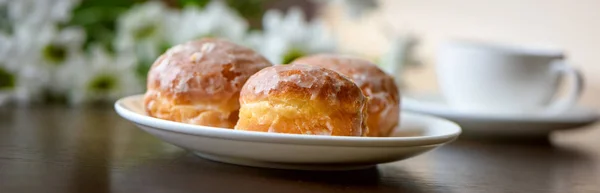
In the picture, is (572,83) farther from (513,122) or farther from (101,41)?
(101,41)

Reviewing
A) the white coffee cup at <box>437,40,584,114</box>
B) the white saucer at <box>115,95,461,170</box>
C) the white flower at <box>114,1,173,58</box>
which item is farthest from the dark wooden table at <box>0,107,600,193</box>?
the white flower at <box>114,1,173,58</box>

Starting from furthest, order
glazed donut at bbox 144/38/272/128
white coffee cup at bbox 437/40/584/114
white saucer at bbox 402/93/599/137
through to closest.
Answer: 1. white coffee cup at bbox 437/40/584/114
2. white saucer at bbox 402/93/599/137
3. glazed donut at bbox 144/38/272/128

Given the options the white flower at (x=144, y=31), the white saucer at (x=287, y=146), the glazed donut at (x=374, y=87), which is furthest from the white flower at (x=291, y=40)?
the white saucer at (x=287, y=146)

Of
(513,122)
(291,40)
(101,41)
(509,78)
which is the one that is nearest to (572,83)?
(509,78)

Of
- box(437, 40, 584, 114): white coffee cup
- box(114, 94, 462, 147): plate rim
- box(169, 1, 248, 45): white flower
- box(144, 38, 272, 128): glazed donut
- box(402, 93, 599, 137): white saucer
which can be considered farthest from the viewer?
box(169, 1, 248, 45): white flower

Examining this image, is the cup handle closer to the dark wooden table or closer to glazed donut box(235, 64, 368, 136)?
the dark wooden table

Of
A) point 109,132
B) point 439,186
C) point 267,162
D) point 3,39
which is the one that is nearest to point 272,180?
point 267,162

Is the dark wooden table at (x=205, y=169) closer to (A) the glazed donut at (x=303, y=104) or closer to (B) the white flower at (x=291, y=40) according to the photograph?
(A) the glazed donut at (x=303, y=104)
